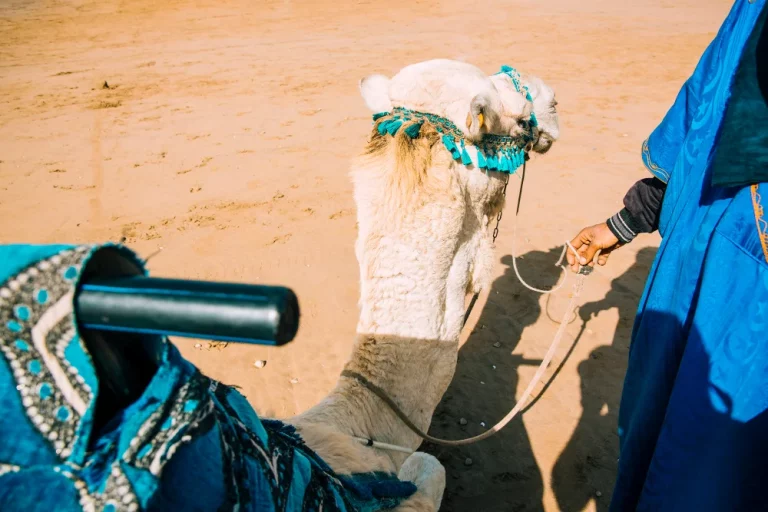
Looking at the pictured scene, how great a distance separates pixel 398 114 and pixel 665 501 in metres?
1.78

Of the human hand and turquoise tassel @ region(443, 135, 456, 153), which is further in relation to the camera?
the human hand

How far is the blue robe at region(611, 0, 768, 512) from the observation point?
142 centimetres

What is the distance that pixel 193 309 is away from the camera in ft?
1.73

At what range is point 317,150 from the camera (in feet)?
23.7

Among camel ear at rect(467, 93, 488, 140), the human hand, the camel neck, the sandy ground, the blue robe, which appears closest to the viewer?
the blue robe

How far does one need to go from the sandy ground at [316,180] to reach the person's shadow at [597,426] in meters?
0.01

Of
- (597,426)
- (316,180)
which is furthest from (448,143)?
(316,180)

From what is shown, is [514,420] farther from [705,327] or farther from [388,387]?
[705,327]

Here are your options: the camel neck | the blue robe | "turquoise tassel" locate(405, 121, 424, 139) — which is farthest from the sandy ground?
"turquoise tassel" locate(405, 121, 424, 139)

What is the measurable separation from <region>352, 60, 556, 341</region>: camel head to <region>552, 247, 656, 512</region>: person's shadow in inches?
69.1

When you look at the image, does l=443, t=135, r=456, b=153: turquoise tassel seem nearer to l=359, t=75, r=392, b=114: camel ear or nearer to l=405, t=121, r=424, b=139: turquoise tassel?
l=405, t=121, r=424, b=139: turquoise tassel

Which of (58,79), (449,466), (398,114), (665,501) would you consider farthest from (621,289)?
(58,79)

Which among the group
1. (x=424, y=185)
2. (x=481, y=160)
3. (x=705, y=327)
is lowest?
(x=705, y=327)

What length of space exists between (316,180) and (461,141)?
4715 millimetres
